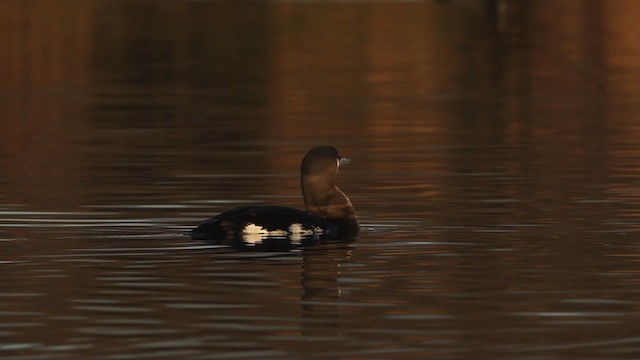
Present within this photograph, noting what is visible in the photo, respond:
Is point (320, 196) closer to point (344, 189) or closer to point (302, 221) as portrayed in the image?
point (302, 221)

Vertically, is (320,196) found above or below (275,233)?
above

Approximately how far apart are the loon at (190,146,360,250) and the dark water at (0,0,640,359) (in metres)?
0.27

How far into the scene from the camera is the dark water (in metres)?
14.0

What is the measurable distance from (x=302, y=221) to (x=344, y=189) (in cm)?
465

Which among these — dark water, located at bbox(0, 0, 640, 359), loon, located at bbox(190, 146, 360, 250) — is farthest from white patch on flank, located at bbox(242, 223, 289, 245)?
dark water, located at bbox(0, 0, 640, 359)

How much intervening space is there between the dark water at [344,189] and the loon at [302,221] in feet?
0.90

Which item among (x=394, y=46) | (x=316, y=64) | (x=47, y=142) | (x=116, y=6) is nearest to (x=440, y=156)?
(x=47, y=142)

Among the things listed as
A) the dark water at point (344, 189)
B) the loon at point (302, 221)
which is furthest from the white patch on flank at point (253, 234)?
the dark water at point (344, 189)

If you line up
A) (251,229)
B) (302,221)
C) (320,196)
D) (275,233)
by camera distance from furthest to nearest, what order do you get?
(320,196) < (302,221) < (275,233) < (251,229)

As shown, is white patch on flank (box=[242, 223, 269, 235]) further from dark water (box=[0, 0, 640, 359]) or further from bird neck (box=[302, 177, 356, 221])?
bird neck (box=[302, 177, 356, 221])

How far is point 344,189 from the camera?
931 inches

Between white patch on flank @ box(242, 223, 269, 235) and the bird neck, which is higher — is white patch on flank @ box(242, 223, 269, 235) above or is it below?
below

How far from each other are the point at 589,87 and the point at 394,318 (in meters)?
27.7

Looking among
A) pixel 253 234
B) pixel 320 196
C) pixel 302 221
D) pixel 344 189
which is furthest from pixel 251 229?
pixel 344 189
